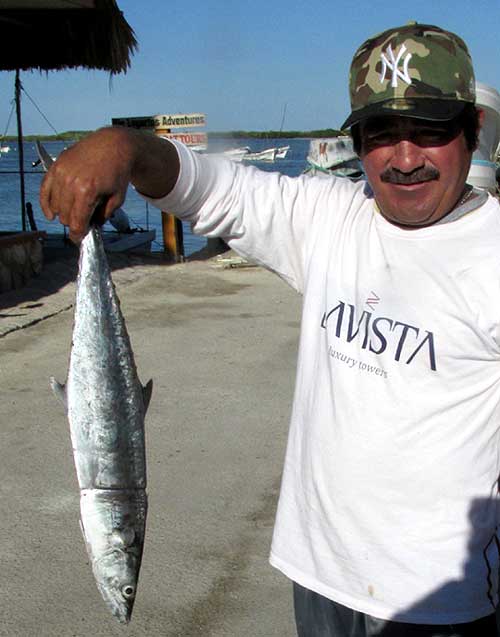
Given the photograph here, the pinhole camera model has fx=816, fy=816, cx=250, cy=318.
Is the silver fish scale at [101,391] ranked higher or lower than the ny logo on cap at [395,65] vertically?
lower

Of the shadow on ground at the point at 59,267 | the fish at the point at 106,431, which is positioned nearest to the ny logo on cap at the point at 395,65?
the fish at the point at 106,431

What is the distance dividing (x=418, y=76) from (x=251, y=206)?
0.54m

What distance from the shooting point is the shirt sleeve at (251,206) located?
2.01m

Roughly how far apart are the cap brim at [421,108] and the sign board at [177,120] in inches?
453

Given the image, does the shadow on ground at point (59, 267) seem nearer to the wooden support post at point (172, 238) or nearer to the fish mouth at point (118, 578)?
the wooden support post at point (172, 238)

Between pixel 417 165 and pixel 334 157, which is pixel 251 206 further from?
pixel 334 157

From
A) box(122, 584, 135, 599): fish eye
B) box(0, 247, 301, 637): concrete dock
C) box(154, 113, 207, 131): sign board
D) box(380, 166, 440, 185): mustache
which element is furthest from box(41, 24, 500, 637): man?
box(154, 113, 207, 131): sign board

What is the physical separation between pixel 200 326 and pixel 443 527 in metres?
7.08

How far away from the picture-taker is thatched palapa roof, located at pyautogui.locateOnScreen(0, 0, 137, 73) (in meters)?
11.2

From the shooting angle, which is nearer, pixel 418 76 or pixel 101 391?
pixel 418 76

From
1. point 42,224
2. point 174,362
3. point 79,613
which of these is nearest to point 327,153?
point 174,362

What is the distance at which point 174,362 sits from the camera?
745cm

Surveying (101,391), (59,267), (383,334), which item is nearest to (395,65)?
(383,334)

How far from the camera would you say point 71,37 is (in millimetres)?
11984
